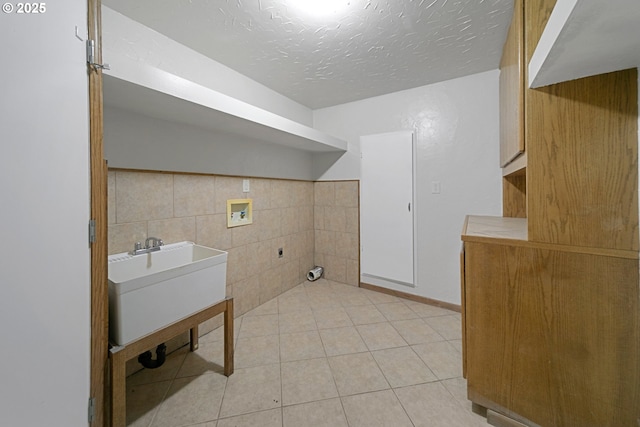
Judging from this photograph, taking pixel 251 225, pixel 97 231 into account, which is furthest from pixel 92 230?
pixel 251 225

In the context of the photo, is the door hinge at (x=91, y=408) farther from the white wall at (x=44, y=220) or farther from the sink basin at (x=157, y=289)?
the sink basin at (x=157, y=289)

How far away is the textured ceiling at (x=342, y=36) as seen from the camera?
134cm

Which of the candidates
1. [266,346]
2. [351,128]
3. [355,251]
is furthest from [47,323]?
[351,128]

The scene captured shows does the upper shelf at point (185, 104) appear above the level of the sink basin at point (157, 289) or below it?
above

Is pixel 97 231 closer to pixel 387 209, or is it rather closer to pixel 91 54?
pixel 91 54

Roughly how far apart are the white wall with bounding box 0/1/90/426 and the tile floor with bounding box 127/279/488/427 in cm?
59

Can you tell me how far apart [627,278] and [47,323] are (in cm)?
199

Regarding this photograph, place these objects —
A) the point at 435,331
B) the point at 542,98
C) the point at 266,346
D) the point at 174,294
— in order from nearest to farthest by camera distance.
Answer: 1. the point at 542,98
2. the point at 174,294
3. the point at 266,346
4. the point at 435,331

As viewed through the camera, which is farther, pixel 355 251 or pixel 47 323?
Result: pixel 355 251

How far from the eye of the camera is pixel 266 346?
5.78 feet

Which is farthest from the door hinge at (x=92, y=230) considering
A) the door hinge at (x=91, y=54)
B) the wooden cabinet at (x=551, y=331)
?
the wooden cabinet at (x=551, y=331)

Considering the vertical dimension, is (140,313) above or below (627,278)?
below

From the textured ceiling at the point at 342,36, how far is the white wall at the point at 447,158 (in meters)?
0.20

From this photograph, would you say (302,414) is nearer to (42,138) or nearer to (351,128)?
(42,138)
